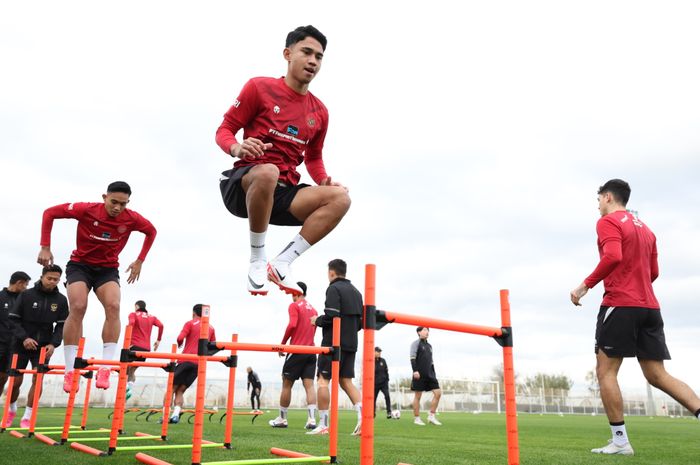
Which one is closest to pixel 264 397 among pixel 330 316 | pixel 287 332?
pixel 287 332

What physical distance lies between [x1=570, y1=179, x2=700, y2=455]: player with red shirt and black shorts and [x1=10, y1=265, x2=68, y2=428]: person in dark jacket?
24.8 feet

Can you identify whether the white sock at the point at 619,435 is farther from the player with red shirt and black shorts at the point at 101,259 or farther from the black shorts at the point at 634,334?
the player with red shirt and black shorts at the point at 101,259

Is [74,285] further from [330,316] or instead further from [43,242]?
[330,316]

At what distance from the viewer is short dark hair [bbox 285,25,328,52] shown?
12.5ft

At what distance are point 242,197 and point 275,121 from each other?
1.84 ft

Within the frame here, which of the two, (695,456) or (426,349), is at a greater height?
(426,349)

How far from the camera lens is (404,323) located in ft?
10.7

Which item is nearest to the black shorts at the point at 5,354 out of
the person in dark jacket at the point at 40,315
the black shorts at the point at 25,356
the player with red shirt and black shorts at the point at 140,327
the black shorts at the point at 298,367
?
the black shorts at the point at 25,356

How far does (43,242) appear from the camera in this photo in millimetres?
5473

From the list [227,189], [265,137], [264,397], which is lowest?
[264,397]

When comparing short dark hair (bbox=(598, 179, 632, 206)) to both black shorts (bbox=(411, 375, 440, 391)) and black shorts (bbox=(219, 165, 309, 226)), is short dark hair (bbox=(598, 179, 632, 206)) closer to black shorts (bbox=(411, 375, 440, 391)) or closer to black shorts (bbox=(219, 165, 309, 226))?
black shorts (bbox=(219, 165, 309, 226))

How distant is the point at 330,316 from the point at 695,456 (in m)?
4.27

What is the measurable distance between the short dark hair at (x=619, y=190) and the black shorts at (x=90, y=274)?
546cm

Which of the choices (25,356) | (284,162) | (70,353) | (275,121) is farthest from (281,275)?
(25,356)
